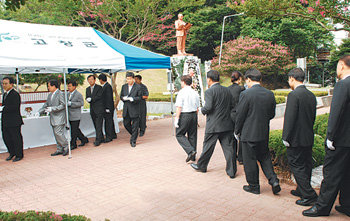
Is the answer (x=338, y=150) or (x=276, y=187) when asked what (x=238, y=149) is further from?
(x=338, y=150)

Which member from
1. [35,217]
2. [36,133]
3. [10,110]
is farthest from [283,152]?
[36,133]

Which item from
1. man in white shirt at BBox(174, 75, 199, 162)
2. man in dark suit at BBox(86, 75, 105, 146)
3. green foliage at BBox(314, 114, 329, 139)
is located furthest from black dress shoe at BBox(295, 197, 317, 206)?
man in dark suit at BBox(86, 75, 105, 146)

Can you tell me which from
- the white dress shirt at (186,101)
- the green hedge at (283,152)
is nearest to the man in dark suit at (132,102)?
the white dress shirt at (186,101)

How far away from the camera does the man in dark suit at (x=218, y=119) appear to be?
5.11m

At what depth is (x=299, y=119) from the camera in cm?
393

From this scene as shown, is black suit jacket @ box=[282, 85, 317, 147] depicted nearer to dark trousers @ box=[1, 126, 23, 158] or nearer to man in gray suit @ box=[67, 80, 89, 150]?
man in gray suit @ box=[67, 80, 89, 150]

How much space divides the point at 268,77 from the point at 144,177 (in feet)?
97.0

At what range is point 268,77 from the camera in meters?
32.4

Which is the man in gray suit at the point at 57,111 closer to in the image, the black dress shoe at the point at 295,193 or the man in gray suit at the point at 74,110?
the man in gray suit at the point at 74,110

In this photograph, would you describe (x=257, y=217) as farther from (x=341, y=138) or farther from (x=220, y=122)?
(x=220, y=122)

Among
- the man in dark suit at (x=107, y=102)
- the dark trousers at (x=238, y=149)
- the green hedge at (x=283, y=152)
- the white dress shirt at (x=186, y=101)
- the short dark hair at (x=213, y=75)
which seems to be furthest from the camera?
the man in dark suit at (x=107, y=102)

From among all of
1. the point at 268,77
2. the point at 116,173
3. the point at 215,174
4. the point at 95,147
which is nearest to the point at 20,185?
the point at 116,173

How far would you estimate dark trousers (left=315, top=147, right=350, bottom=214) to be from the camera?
11.3ft

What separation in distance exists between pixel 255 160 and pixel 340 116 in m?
1.40
